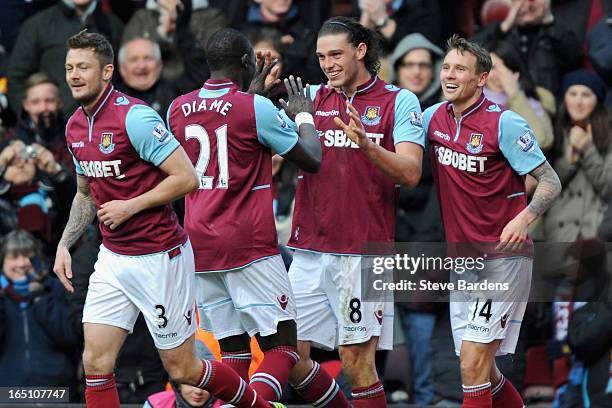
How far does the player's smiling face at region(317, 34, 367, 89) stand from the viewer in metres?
8.87

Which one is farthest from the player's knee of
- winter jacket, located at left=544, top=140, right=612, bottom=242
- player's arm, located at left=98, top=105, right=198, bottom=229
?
winter jacket, located at left=544, top=140, right=612, bottom=242

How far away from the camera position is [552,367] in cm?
1096

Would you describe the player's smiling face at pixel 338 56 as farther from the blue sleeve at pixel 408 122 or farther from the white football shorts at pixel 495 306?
the white football shorts at pixel 495 306

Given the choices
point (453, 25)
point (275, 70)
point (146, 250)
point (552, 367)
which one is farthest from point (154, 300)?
point (453, 25)

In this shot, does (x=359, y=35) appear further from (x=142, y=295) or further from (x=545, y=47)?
(x=545, y=47)

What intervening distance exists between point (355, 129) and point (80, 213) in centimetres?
181

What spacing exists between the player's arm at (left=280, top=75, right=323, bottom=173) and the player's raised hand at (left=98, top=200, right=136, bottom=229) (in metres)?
1.04

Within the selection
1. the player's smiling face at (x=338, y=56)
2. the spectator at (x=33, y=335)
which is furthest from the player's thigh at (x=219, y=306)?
the spectator at (x=33, y=335)

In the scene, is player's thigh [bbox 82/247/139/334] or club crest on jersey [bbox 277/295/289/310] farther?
club crest on jersey [bbox 277/295/289/310]

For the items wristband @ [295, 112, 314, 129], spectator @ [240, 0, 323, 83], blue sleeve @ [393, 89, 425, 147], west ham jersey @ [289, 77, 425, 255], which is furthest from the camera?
spectator @ [240, 0, 323, 83]

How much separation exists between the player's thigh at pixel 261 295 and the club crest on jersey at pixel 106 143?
114 centimetres

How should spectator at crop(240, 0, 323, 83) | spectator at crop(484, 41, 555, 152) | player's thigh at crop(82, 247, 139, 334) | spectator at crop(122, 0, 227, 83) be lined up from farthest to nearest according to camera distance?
spectator at crop(122, 0, 227, 83), spectator at crop(240, 0, 323, 83), spectator at crop(484, 41, 555, 152), player's thigh at crop(82, 247, 139, 334)

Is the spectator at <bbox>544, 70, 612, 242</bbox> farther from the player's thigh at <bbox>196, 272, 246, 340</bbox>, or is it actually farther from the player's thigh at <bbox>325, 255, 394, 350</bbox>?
the player's thigh at <bbox>196, 272, 246, 340</bbox>

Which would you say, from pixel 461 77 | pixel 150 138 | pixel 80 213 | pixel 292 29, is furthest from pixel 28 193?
pixel 461 77
